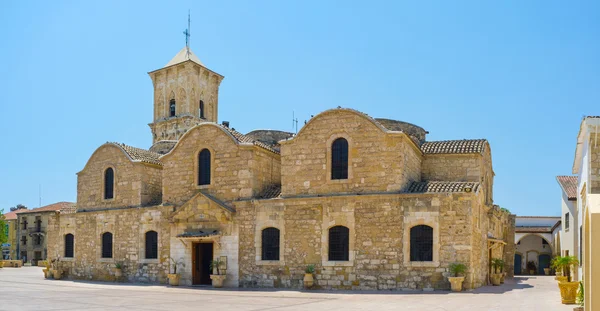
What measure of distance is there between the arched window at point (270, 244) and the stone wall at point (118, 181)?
7.12 metres

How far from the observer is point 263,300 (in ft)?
57.5

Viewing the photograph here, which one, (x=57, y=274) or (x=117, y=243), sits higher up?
(x=117, y=243)

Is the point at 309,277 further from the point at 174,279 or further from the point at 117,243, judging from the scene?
the point at 117,243

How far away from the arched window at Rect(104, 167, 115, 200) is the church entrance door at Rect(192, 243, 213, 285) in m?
6.12

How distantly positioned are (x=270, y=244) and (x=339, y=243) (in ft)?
9.33

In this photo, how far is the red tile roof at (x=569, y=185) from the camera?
30.1 m

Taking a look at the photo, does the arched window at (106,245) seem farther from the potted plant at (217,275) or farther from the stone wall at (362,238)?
the stone wall at (362,238)

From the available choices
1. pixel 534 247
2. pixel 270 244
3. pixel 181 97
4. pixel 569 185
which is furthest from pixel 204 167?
pixel 534 247

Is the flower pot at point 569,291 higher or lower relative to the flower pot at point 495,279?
higher

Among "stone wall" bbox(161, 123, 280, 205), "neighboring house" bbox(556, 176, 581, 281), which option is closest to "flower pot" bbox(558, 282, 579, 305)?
"neighboring house" bbox(556, 176, 581, 281)

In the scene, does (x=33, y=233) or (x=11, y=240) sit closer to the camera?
(x=33, y=233)

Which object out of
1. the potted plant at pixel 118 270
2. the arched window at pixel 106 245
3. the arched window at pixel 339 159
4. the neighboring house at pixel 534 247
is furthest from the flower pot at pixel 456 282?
the neighboring house at pixel 534 247

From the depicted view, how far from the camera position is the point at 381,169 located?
20.7m

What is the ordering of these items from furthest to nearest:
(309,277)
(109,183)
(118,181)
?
(109,183) → (118,181) → (309,277)
